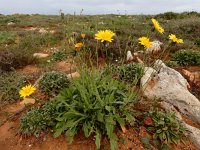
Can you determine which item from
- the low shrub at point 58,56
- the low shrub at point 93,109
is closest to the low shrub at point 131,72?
the low shrub at point 93,109

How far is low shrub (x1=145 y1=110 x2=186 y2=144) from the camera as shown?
4524mm

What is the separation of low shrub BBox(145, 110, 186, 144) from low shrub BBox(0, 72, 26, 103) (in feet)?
8.18

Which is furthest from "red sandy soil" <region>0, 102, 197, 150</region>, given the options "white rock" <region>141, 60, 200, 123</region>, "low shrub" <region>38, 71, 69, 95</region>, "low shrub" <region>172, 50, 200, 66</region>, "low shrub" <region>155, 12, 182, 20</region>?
"low shrub" <region>155, 12, 182, 20</region>

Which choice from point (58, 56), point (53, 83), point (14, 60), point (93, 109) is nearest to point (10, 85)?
point (53, 83)

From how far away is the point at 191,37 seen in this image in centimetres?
1035

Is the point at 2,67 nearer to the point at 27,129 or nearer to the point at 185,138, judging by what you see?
the point at 27,129

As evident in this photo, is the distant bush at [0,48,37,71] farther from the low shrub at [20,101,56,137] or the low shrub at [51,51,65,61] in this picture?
the low shrub at [20,101,56,137]

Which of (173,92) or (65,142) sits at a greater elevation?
(173,92)

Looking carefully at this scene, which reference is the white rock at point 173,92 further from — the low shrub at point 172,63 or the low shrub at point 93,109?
the low shrub at point 172,63

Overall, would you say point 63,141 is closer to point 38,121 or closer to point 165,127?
point 38,121

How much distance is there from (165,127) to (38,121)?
1830 millimetres

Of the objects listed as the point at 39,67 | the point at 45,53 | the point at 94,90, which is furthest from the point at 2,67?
the point at 94,90

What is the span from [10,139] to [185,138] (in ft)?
8.61

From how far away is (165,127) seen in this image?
4.51 metres
